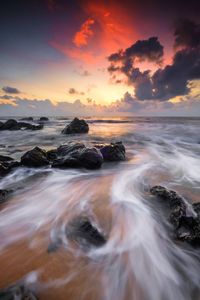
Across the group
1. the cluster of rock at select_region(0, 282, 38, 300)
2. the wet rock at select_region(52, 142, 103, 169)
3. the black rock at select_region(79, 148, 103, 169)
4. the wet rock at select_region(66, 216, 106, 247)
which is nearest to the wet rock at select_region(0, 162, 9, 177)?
the wet rock at select_region(52, 142, 103, 169)

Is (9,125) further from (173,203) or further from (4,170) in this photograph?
(173,203)

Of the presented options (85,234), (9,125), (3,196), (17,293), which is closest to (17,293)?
(17,293)

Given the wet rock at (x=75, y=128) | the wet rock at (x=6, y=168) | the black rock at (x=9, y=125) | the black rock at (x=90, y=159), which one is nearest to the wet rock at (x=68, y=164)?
the black rock at (x=90, y=159)

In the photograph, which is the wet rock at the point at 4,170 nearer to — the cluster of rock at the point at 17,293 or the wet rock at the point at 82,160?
the wet rock at the point at 82,160

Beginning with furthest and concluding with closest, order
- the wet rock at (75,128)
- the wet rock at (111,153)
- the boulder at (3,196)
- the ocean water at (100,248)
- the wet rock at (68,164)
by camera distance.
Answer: the wet rock at (75,128)
the wet rock at (111,153)
the wet rock at (68,164)
the boulder at (3,196)
the ocean water at (100,248)

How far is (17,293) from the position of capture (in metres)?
1.37

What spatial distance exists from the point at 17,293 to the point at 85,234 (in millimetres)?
953

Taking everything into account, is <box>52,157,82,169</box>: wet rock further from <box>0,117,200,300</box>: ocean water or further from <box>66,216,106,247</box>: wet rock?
<box>66,216,106,247</box>: wet rock

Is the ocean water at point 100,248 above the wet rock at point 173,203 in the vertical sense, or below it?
below

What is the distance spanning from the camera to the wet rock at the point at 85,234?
1.99m

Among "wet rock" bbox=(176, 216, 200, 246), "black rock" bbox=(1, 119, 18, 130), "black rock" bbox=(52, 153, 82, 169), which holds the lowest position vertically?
"black rock" bbox=(1, 119, 18, 130)

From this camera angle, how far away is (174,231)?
87.0 inches

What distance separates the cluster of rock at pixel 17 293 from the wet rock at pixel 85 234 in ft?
2.42

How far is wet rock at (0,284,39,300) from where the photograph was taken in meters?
1.30
